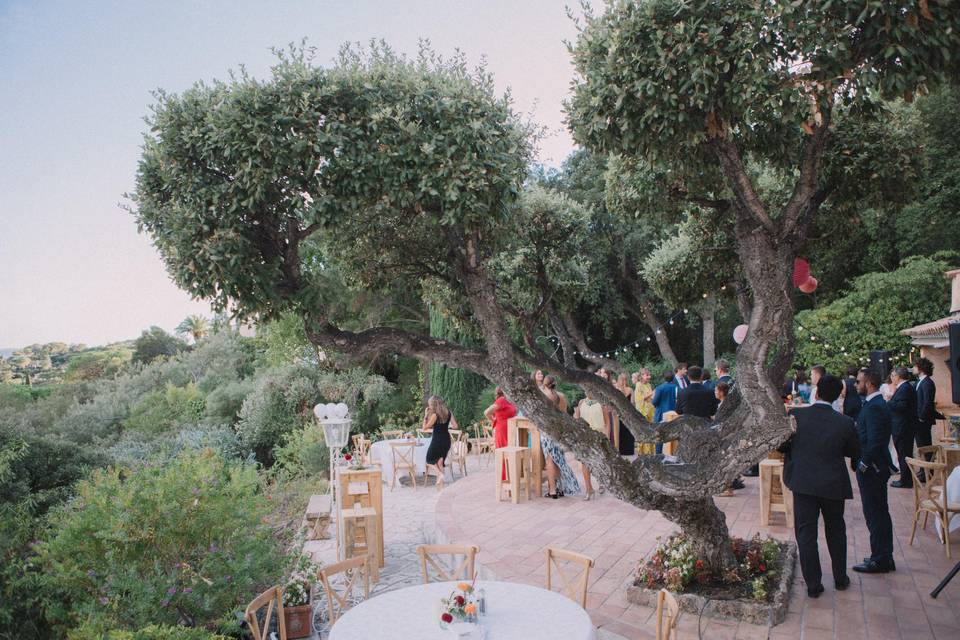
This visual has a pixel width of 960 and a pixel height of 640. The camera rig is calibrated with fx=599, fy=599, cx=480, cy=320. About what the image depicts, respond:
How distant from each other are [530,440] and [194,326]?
4282 cm

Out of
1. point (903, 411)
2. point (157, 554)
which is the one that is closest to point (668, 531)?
point (903, 411)

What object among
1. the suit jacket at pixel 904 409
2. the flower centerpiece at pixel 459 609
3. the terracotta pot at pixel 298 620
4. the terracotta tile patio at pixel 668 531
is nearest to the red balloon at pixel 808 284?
the suit jacket at pixel 904 409

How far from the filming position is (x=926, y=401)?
825cm

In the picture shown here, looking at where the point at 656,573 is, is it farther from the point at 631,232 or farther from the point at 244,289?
the point at 631,232

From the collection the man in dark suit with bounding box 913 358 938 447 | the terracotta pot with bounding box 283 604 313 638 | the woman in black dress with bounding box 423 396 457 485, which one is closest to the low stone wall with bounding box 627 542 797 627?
the terracotta pot with bounding box 283 604 313 638

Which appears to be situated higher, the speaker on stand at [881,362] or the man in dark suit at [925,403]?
the speaker on stand at [881,362]

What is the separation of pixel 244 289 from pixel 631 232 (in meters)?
14.9

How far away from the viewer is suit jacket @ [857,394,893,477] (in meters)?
5.14

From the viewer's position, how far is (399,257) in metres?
6.23

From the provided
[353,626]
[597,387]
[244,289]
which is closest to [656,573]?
[597,387]

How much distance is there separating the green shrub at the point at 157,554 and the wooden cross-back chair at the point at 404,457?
5.68 meters

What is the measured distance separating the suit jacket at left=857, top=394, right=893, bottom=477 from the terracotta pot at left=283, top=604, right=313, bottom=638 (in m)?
4.81

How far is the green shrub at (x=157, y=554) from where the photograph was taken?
4109 millimetres

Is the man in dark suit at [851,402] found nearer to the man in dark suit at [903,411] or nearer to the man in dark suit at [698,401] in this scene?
the man in dark suit at [903,411]
